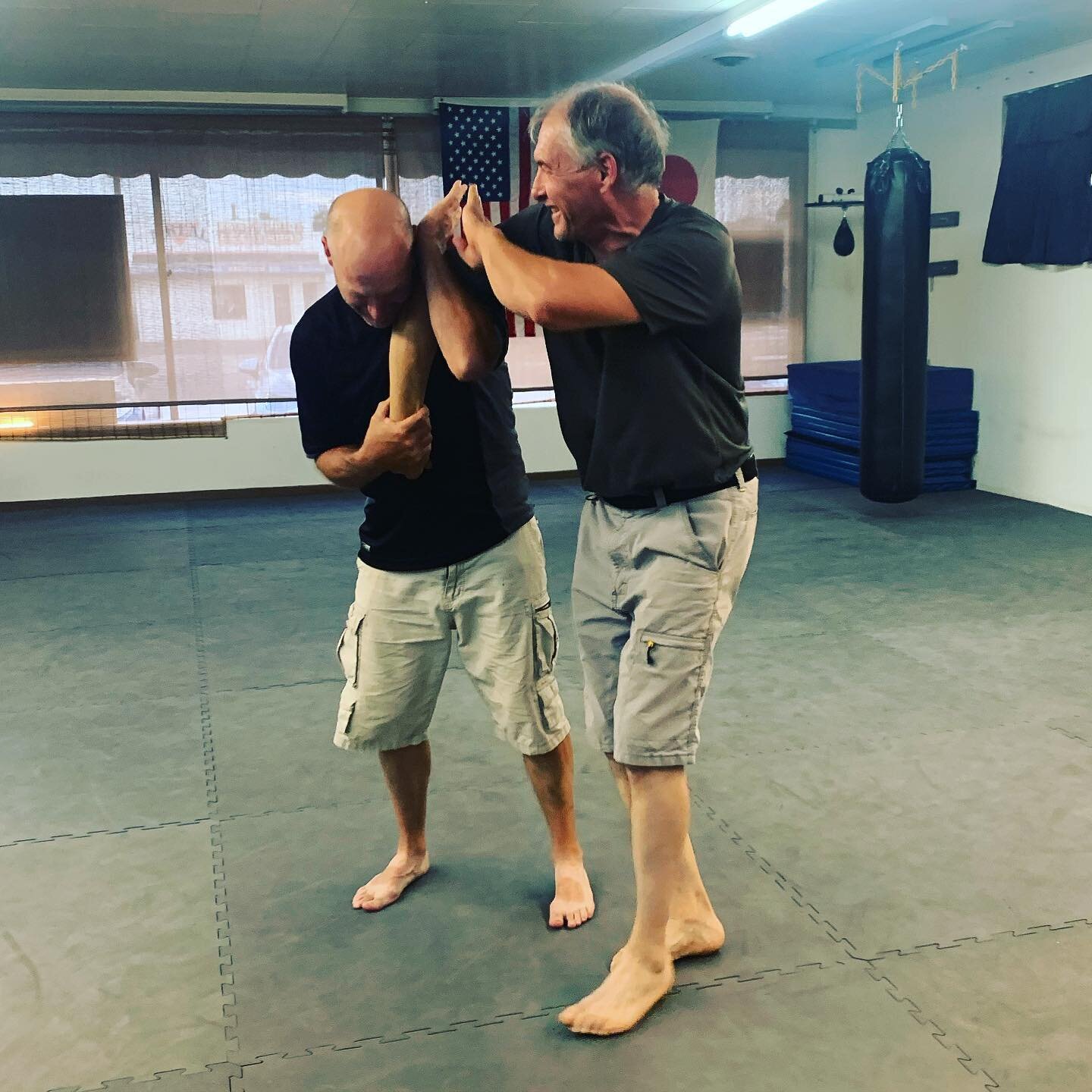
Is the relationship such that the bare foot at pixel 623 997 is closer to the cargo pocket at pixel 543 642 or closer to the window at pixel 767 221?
the cargo pocket at pixel 543 642

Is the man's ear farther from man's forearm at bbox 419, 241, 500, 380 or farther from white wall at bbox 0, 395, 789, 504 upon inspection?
white wall at bbox 0, 395, 789, 504

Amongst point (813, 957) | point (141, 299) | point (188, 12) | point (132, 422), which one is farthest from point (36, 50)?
point (813, 957)

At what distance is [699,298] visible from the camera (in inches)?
66.9

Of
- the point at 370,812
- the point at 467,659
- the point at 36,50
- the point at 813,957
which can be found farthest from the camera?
the point at 36,50

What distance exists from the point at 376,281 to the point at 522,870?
1294mm

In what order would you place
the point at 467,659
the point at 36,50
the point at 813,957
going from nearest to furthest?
1. the point at 813,957
2. the point at 467,659
3. the point at 36,50

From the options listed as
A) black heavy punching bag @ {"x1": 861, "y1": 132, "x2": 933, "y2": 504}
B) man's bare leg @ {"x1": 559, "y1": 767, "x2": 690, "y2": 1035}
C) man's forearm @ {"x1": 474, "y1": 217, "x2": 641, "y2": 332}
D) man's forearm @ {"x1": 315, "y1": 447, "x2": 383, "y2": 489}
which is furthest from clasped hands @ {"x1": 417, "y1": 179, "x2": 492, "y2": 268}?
black heavy punching bag @ {"x1": 861, "y1": 132, "x2": 933, "y2": 504}

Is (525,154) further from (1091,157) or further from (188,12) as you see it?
(1091,157)

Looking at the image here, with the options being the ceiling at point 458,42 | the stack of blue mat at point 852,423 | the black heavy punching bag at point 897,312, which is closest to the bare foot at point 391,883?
the ceiling at point 458,42

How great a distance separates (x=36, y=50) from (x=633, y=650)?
5.39m

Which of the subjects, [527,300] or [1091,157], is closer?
[527,300]

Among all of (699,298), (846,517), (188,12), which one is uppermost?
(188,12)

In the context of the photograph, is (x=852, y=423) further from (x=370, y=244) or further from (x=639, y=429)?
(x=370, y=244)

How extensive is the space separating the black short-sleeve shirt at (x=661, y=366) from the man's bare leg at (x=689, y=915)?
1.84 ft
